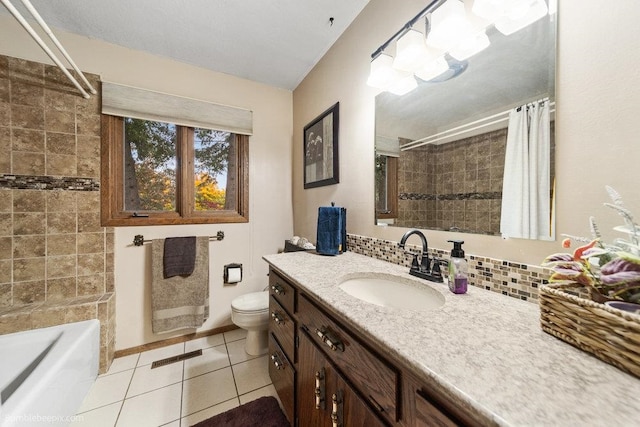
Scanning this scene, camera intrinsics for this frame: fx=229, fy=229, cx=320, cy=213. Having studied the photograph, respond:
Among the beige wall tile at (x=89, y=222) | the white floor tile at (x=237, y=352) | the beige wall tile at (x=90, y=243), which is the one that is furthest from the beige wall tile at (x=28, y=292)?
the white floor tile at (x=237, y=352)

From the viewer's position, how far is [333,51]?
1767 millimetres

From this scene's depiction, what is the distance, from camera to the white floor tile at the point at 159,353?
1.77m

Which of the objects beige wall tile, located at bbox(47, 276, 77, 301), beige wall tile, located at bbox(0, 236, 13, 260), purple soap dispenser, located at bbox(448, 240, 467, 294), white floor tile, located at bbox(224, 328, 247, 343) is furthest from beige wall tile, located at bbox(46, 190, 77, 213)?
purple soap dispenser, located at bbox(448, 240, 467, 294)

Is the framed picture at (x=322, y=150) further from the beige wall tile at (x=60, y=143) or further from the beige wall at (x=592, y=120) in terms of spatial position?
the beige wall tile at (x=60, y=143)

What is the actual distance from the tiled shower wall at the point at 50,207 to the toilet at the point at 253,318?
35.7 inches

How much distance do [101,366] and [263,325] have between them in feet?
3.73

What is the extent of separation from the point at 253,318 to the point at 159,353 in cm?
89

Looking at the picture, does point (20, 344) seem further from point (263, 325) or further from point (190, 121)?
point (190, 121)

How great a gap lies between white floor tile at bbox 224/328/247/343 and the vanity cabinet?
0.94 meters

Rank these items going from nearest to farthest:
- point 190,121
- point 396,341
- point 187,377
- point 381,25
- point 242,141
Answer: point 396,341 < point 381,25 < point 187,377 < point 190,121 < point 242,141

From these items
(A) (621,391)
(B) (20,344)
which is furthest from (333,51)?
(B) (20,344)

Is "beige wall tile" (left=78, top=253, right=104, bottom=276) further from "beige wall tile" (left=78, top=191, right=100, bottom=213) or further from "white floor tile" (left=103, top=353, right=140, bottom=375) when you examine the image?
"white floor tile" (left=103, top=353, right=140, bottom=375)

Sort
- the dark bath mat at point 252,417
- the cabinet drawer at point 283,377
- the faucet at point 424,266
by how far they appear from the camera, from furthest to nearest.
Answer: the dark bath mat at point 252,417, the cabinet drawer at point 283,377, the faucet at point 424,266

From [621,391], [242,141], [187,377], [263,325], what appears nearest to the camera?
[621,391]
